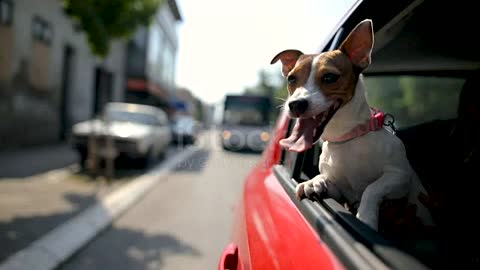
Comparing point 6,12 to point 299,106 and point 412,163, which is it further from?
point 299,106

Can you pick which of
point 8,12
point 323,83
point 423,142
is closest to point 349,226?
point 323,83

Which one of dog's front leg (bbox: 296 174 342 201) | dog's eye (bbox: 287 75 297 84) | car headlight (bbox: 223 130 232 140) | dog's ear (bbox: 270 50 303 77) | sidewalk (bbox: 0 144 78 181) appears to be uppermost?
dog's ear (bbox: 270 50 303 77)

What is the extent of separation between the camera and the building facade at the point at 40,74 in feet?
48.2

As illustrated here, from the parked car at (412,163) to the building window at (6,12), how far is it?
13.7 meters

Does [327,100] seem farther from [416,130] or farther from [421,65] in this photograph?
[421,65]

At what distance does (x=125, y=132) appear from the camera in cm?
1279

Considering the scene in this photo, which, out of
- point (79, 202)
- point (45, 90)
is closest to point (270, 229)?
point (79, 202)

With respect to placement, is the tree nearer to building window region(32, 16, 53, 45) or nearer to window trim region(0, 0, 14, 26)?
window trim region(0, 0, 14, 26)

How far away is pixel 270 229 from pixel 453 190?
76 cm

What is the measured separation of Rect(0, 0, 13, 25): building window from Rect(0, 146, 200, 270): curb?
7.93m

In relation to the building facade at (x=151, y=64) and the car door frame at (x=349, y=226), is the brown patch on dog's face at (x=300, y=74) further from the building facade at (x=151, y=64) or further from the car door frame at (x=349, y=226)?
the building facade at (x=151, y=64)

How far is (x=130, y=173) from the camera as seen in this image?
1269 cm

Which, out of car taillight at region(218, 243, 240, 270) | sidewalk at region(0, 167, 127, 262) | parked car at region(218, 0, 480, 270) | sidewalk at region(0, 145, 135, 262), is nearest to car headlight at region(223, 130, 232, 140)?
sidewalk at region(0, 145, 135, 262)

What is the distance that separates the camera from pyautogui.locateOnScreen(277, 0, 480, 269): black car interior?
4.36 feet
